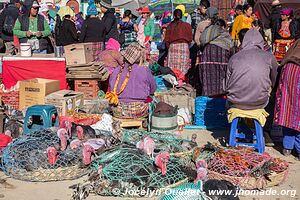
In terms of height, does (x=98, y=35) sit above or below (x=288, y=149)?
above

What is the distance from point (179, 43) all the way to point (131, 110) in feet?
12.4

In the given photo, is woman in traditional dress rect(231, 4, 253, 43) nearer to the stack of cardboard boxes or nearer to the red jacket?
the red jacket

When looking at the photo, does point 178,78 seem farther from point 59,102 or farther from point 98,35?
point 59,102

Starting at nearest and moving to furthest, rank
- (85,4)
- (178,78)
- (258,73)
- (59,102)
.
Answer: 1. (258,73)
2. (59,102)
3. (178,78)
4. (85,4)

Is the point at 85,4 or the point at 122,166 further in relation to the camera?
the point at 85,4

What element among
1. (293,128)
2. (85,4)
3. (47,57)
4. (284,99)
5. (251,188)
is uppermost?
(85,4)

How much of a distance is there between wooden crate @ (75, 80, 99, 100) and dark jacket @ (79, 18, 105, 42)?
145 cm

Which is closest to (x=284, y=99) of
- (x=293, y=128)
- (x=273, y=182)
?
(x=293, y=128)

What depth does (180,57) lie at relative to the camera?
34.4ft

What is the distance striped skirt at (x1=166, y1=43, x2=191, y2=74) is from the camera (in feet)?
34.3

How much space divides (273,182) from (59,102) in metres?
3.74

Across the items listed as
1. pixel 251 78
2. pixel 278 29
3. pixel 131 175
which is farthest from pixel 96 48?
pixel 131 175

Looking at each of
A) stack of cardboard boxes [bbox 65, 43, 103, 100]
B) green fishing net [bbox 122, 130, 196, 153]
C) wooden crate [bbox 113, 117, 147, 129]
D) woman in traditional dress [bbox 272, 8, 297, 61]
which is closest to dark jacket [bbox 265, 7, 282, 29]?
woman in traditional dress [bbox 272, 8, 297, 61]

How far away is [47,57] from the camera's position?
28.3ft
